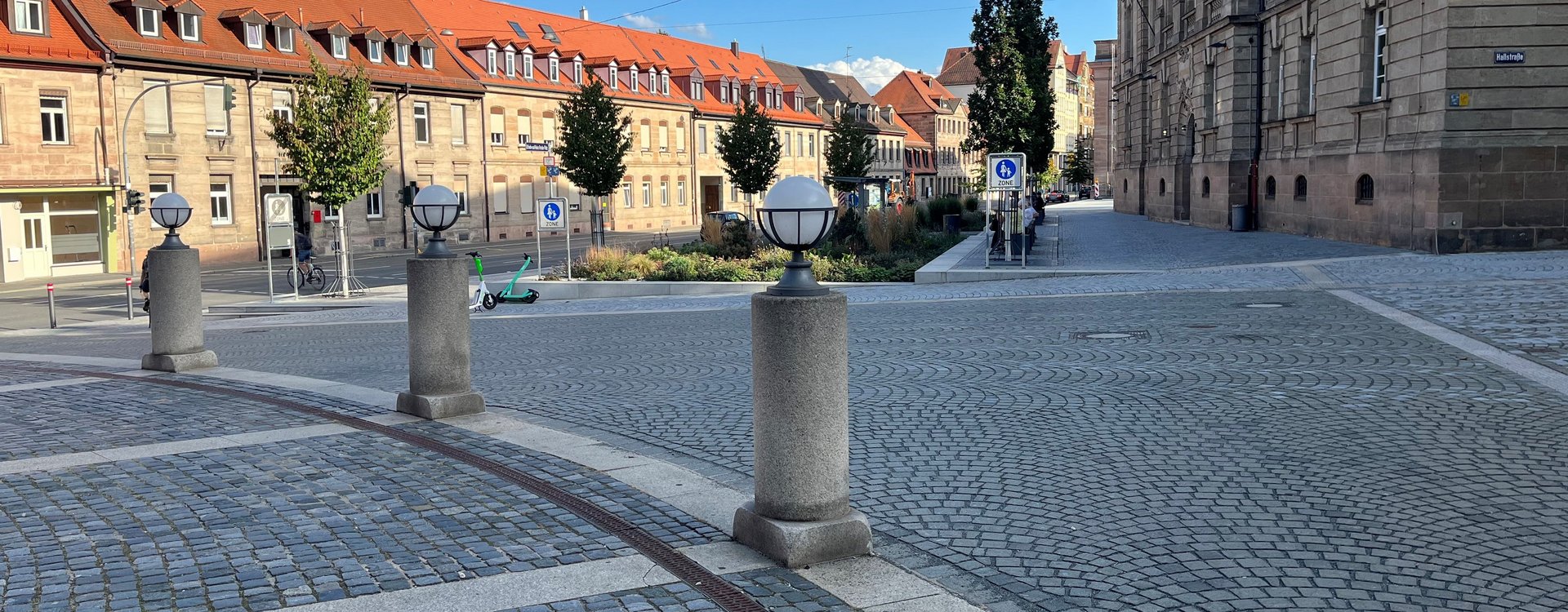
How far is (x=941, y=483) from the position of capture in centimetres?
626

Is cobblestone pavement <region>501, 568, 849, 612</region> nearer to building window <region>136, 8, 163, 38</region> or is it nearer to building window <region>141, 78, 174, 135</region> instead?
building window <region>141, 78, 174, 135</region>

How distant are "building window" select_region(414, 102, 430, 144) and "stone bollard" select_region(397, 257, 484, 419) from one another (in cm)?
4206

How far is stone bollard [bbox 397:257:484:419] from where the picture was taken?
8383 millimetres

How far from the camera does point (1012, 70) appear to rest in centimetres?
4488

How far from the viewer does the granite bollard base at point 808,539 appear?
4.93 meters

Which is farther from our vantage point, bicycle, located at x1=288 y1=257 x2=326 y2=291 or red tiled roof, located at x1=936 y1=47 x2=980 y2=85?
red tiled roof, located at x1=936 y1=47 x2=980 y2=85

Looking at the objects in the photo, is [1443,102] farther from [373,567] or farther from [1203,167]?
[373,567]

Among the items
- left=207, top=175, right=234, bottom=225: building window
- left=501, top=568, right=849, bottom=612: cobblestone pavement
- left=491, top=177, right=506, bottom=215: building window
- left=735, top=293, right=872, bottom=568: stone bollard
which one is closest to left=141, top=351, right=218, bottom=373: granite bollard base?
left=735, top=293, right=872, bottom=568: stone bollard

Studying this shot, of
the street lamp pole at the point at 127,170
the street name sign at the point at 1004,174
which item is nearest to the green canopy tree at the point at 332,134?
the street lamp pole at the point at 127,170

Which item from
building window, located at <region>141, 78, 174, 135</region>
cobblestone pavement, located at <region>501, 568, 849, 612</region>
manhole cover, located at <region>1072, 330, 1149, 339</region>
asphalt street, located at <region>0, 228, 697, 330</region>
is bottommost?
asphalt street, located at <region>0, 228, 697, 330</region>

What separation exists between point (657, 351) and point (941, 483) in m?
6.70

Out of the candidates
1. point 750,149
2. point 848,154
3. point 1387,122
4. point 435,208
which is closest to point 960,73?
point 848,154

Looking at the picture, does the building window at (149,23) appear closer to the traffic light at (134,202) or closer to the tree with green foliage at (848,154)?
the traffic light at (134,202)

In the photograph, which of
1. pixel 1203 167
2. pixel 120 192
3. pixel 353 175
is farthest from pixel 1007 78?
pixel 120 192
